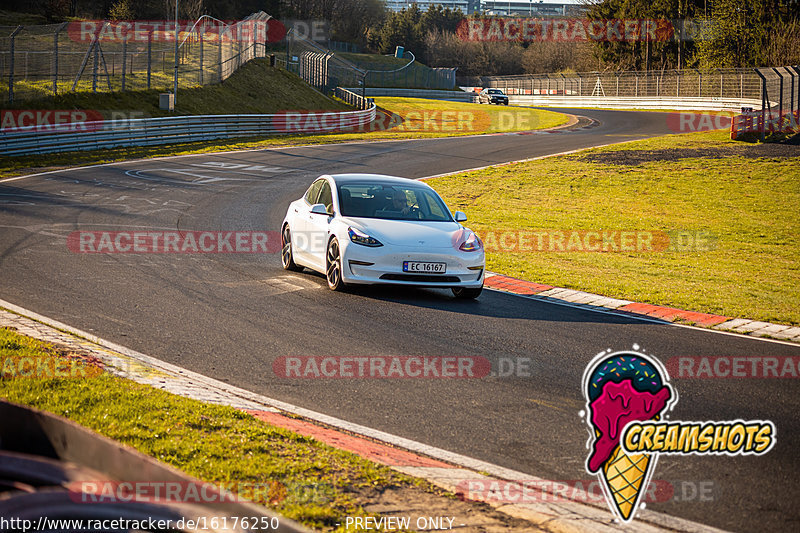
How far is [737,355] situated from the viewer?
8.69 metres

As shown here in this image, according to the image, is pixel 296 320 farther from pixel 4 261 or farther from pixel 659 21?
pixel 659 21

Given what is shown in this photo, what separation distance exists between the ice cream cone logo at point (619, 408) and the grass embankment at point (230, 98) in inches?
1240

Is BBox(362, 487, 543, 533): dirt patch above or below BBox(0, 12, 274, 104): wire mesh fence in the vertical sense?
below

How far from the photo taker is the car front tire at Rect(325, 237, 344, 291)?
11.3 m

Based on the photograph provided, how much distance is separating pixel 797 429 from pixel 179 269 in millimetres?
8971

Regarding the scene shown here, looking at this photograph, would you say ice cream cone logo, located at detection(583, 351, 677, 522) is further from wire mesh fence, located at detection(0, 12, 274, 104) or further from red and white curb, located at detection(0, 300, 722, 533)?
wire mesh fence, located at detection(0, 12, 274, 104)

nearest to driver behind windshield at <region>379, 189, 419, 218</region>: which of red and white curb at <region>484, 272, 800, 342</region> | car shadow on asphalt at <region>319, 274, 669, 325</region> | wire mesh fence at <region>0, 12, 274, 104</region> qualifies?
car shadow on asphalt at <region>319, 274, 669, 325</region>

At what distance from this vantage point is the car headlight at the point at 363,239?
436 inches

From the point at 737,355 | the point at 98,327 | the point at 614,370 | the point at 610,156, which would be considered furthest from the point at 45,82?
the point at 614,370

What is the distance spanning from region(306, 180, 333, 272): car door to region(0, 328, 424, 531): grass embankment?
17.8 ft

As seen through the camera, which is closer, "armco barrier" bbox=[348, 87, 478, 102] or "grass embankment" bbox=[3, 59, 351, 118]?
"grass embankment" bbox=[3, 59, 351, 118]

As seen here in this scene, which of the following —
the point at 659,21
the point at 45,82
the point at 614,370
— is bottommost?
the point at 614,370

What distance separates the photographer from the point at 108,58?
4212cm

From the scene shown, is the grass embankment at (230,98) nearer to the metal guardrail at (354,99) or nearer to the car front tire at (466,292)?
the metal guardrail at (354,99)
